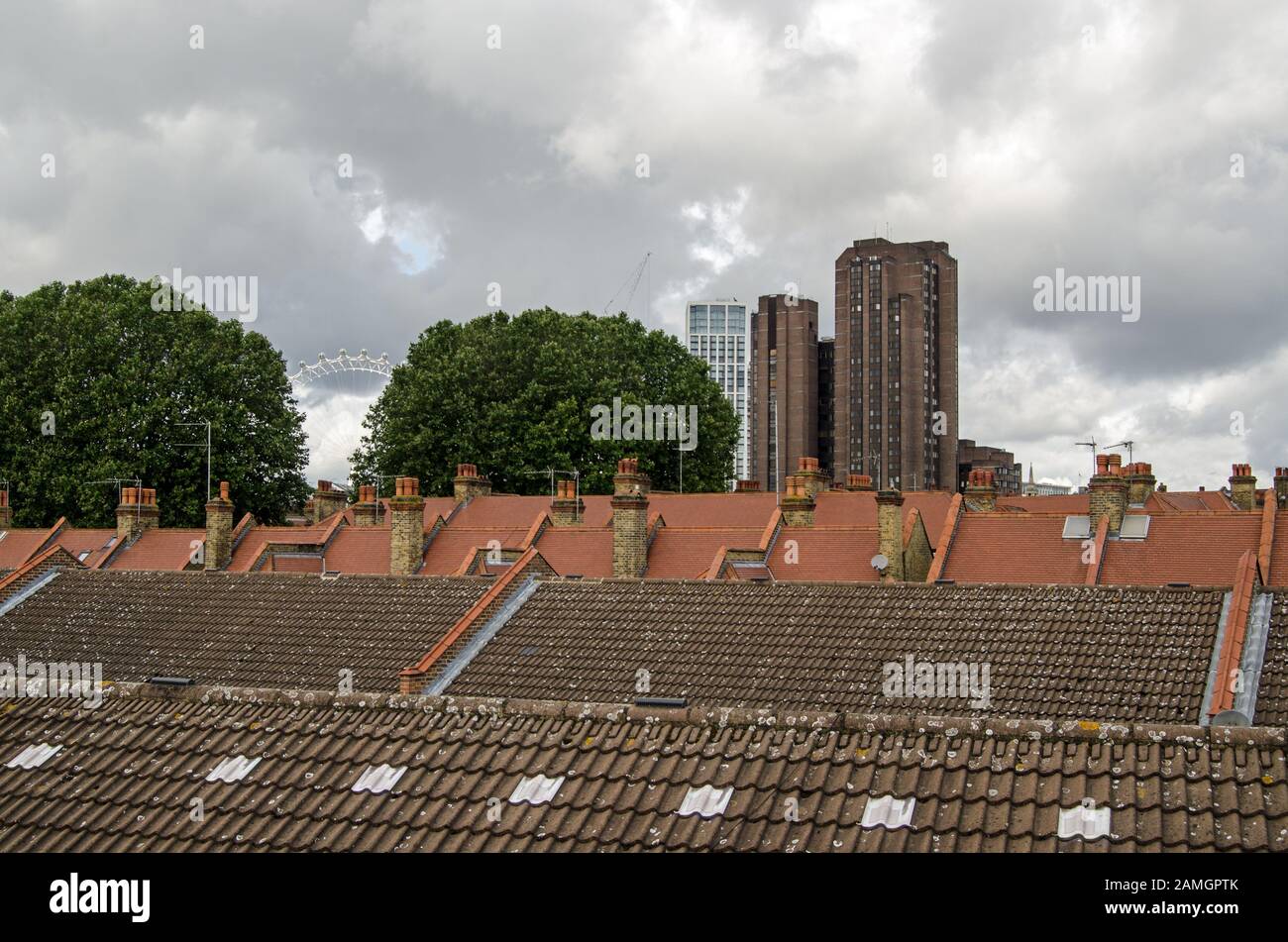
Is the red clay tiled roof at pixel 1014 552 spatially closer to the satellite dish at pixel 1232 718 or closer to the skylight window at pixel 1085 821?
→ the satellite dish at pixel 1232 718

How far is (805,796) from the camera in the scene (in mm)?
8406

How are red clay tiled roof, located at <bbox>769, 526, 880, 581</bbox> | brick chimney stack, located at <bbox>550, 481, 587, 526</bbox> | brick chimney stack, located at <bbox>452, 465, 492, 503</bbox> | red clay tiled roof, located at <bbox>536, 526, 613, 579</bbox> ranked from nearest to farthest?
red clay tiled roof, located at <bbox>769, 526, 880, 581</bbox> → red clay tiled roof, located at <bbox>536, 526, 613, 579</bbox> → brick chimney stack, located at <bbox>550, 481, 587, 526</bbox> → brick chimney stack, located at <bbox>452, 465, 492, 503</bbox>

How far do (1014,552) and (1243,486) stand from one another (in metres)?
26.0

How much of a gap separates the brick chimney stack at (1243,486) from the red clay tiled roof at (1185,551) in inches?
905

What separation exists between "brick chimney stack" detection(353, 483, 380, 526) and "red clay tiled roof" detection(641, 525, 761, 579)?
13.1 m

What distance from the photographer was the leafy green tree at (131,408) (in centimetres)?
5000

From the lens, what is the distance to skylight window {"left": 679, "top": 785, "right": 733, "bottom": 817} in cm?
836

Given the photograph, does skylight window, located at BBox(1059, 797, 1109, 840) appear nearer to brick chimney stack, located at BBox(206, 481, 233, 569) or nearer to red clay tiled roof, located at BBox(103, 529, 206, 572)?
brick chimney stack, located at BBox(206, 481, 233, 569)

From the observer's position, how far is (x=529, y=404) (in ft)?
184

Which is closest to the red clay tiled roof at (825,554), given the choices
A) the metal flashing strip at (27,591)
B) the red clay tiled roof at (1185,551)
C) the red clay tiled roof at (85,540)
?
the red clay tiled roof at (1185,551)

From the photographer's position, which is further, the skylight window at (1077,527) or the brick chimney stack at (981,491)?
the brick chimney stack at (981,491)

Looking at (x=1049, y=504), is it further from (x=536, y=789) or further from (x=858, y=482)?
(x=536, y=789)

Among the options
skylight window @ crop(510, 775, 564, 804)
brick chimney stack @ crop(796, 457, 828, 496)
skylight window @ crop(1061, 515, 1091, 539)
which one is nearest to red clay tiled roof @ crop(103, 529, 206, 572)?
brick chimney stack @ crop(796, 457, 828, 496)

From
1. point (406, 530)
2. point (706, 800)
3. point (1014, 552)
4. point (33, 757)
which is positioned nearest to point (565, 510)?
point (406, 530)
